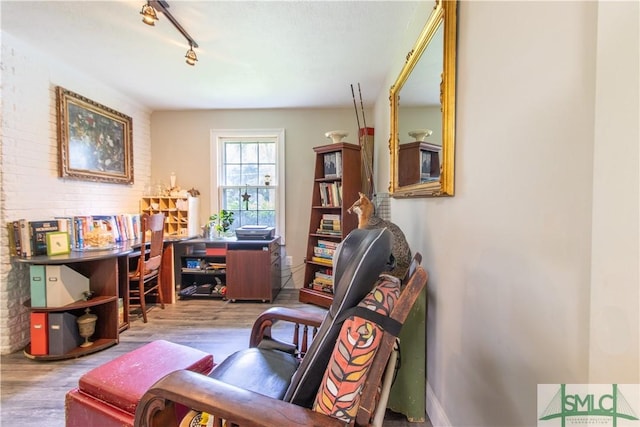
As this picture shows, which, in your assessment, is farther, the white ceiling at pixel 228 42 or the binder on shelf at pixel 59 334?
the binder on shelf at pixel 59 334

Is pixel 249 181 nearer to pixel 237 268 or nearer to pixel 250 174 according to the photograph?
pixel 250 174

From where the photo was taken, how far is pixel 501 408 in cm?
92

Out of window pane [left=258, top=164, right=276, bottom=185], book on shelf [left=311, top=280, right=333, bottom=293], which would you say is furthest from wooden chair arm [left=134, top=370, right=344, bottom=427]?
window pane [left=258, top=164, right=276, bottom=185]

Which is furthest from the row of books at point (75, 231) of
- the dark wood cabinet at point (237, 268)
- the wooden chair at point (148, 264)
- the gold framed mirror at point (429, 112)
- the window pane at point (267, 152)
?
the gold framed mirror at point (429, 112)

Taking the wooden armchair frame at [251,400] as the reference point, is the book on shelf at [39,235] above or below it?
above

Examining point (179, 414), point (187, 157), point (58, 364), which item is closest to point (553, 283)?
point (179, 414)

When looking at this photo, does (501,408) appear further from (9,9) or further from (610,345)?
(9,9)

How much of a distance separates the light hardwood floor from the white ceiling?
244 cm

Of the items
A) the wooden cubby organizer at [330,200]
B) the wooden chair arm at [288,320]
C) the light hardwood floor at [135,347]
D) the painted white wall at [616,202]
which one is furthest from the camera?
the wooden cubby organizer at [330,200]

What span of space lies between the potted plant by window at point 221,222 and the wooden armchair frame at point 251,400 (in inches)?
120

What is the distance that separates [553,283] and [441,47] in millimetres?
1159

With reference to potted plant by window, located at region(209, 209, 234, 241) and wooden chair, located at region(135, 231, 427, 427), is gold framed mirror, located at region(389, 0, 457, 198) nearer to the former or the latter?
wooden chair, located at region(135, 231, 427, 427)

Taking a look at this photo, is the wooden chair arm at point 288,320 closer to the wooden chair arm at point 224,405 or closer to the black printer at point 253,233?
the wooden chair arm at point 224,405

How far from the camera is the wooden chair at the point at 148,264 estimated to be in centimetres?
277
